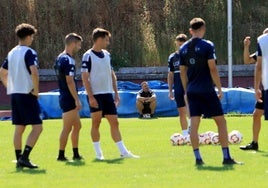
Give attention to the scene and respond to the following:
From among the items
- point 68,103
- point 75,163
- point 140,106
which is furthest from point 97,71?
point 140,106

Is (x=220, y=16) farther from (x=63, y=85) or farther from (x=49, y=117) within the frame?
(x=63, y=85)

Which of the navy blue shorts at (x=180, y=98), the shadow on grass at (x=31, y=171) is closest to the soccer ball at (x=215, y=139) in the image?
the navy blue shorts at (x=180, y=98)

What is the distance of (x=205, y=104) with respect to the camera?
37.3 feet

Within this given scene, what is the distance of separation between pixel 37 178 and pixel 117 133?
105 inches

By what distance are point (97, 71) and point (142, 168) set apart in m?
2.10

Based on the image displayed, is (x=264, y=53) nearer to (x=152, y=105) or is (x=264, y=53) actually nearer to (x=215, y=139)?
(x=215, y=139)

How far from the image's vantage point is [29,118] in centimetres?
1155

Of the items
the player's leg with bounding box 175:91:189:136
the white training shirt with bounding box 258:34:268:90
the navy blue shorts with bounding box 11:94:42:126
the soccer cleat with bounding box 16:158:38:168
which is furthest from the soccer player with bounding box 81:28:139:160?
the player's leg with bounding box 175:91:189:136

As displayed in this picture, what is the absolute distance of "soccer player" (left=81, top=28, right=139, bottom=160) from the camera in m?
12.6

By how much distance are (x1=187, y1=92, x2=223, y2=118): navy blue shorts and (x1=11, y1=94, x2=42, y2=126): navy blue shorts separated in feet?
7.50

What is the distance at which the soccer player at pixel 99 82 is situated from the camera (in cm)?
1256

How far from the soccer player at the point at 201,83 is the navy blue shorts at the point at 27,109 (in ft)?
7.48

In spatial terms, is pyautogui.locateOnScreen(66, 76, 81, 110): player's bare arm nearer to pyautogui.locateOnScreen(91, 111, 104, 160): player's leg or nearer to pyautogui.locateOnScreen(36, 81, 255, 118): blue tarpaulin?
pyautogui.locateOnScreen(91, 111, 104, 160): player's leg

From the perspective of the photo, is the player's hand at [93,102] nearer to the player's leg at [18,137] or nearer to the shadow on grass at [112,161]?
the shadow on grass at [112,161]
